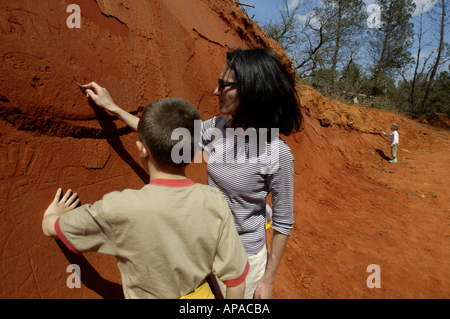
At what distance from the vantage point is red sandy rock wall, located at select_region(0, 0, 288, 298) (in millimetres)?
1346

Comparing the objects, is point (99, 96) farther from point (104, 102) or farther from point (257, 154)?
point (257, 154)

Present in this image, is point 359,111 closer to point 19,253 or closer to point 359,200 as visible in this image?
point 359,200

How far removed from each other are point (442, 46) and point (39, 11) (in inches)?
968

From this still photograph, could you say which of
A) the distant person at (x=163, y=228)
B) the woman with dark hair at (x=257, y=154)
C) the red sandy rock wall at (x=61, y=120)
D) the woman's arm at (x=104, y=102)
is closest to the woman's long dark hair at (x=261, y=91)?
the woman with dark hair at (x=257, y=154)

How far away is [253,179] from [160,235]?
62 cm

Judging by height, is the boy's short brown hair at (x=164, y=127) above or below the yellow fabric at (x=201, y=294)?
above

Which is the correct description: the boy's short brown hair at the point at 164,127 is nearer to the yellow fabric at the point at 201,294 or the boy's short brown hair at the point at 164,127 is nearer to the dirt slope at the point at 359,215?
the yellow fabric at the point at 201,294

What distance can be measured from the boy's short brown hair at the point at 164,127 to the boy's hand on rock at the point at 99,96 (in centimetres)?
73

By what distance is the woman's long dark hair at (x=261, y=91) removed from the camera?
138 cm

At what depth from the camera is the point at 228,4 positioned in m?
4.67

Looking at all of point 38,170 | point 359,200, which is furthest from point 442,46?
point 38,170

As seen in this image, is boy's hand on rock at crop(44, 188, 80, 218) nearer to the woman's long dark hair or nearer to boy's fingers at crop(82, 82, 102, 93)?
boy's fingers at crop(82, 82, 102, 93)

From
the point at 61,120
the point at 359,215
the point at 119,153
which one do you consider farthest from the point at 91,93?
the point at 359,215

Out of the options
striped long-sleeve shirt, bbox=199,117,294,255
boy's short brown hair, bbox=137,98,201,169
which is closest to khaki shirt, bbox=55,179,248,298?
boy's short brown hair, bbox=137,98,201,169
